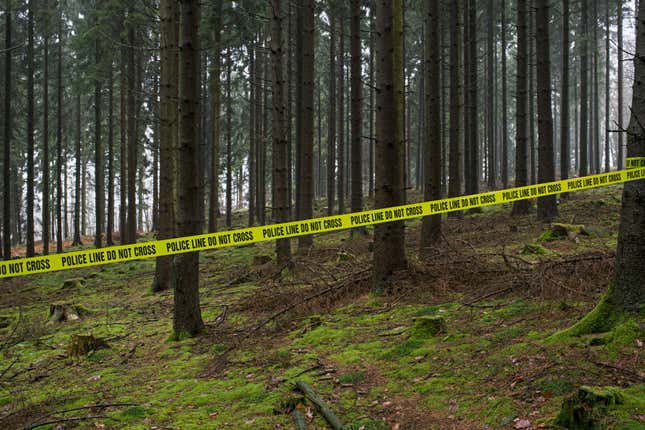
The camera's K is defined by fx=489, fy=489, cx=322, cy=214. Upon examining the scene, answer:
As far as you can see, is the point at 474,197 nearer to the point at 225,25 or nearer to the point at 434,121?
the point at 434,121

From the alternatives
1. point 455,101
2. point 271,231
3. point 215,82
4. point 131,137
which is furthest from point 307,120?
point 131,137

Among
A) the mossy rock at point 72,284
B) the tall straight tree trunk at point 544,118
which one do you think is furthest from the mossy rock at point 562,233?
the mossy rock at point 72,284

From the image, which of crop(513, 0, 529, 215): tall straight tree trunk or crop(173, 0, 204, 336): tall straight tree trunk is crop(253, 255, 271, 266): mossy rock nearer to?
crop(173, 0, 204, 336): tall straight tree trunk

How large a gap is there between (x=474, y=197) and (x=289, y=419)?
4.79 meters

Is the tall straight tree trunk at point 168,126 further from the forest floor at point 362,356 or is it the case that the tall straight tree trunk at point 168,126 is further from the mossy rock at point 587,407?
the mossy rock at point 587,407

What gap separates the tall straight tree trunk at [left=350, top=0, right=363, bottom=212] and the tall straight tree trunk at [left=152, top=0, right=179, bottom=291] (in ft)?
16.1

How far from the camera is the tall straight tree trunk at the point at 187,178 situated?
304 inches

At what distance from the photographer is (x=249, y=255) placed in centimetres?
1753

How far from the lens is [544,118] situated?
13.9 metres

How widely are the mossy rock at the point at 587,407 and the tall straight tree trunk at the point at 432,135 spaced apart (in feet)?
22.5

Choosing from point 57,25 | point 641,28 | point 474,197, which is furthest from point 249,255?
point 57,25

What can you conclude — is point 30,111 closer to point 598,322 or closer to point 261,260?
point 261,260

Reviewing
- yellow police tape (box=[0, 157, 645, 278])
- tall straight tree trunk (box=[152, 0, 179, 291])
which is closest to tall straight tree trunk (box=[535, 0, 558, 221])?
yellow police tape (box=[0, 157, 645, 278])

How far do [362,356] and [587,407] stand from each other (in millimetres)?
2750
